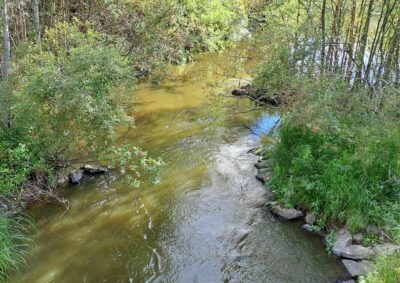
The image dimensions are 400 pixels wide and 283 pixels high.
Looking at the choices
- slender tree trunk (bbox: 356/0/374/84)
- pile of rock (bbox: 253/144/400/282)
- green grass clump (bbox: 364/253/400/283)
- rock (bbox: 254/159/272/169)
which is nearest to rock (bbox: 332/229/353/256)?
pile of rock (bbox: 253/144/400/282)

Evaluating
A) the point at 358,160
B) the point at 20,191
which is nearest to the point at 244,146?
the point at 358,160

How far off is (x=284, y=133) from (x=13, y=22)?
32.2 feet

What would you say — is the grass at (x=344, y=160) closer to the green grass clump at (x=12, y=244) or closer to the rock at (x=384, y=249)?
the rock at (x=384, y=249)

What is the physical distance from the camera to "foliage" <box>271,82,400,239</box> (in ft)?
24.3

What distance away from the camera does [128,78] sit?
9.81m

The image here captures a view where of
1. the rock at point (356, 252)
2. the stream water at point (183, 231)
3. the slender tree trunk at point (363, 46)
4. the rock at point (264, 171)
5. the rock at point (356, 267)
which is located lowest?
the stream water at point (183, 231)

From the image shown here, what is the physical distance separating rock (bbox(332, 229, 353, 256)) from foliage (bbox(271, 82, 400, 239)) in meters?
0.18

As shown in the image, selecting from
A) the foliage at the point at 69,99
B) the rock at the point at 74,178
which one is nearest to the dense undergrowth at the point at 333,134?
the foliage at the point at 69,99

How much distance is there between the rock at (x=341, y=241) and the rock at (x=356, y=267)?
9.8 inches

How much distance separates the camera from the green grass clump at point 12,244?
20.1 ft

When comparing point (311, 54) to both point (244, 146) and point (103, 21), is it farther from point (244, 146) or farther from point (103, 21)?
point (103, 21)

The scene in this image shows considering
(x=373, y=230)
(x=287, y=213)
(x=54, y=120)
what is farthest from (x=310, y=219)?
(x=54, y=120)

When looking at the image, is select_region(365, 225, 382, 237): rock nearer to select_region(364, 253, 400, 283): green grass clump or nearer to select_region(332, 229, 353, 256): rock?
select_region(332, 229, 353, 256): rock

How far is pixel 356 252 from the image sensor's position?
6.79m
